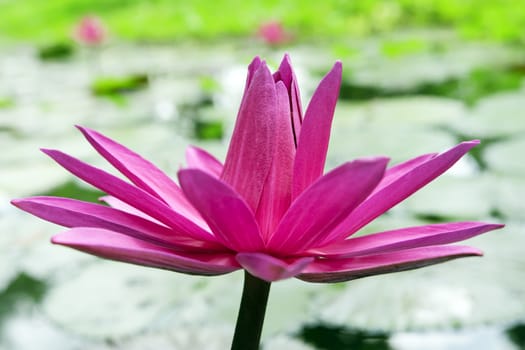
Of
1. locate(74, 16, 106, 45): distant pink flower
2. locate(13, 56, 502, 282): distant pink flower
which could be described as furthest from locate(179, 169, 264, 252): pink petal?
locate(74, 16, 106, 45): distant pink flower

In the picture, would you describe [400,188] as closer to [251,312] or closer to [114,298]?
[251,312]

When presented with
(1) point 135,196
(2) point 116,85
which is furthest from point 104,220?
(2) point 116,85

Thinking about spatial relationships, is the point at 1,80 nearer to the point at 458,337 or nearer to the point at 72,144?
the point at 72,144

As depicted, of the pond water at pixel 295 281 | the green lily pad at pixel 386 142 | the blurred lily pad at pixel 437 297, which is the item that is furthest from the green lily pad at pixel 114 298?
the green lily pad at pixel 386 142

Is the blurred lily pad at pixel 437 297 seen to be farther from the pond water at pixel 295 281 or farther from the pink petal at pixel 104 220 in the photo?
the pink petal at pixel 104 220

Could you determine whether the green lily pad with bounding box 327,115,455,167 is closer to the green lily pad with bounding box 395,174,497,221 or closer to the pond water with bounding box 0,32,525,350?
the pond water with bounding box 0,32,525,350

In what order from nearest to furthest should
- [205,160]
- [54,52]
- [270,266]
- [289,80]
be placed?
[270,266], [289,80], [205,160], [54,52]

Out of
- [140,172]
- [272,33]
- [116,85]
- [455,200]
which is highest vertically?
[272,33]
